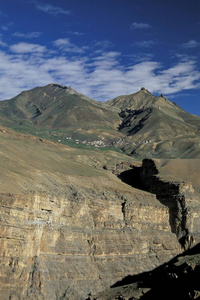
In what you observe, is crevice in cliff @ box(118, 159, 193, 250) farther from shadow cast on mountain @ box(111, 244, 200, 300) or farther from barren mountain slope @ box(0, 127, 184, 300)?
shadow cast on mountain @ box(111, 244, 200, 300)

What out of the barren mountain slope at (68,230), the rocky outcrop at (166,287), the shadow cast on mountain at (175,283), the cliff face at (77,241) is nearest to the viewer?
the shadow cast on mountain at (175,283)

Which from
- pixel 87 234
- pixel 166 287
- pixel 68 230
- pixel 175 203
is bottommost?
pixel 166 287

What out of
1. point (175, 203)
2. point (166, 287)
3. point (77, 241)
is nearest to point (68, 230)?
point (77, 241)

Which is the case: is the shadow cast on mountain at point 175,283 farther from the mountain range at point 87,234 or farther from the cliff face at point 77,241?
the cliff face at point 77,241

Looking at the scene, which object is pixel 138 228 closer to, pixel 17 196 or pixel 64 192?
pixel 64 192

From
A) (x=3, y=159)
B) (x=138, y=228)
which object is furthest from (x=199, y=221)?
(x=3, y=159)

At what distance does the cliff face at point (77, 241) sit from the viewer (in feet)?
170

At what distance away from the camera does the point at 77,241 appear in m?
62.4

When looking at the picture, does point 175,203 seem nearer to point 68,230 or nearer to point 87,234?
point 87,234

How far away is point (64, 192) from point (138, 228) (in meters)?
14.3

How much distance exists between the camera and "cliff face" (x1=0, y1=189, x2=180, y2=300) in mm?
51906

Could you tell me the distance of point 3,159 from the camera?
6862 cm

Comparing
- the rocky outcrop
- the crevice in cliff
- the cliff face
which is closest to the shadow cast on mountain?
the rocky outcrop

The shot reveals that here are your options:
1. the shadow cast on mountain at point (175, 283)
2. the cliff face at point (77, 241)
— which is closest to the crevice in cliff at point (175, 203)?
the cliff face at point (77, 241)
